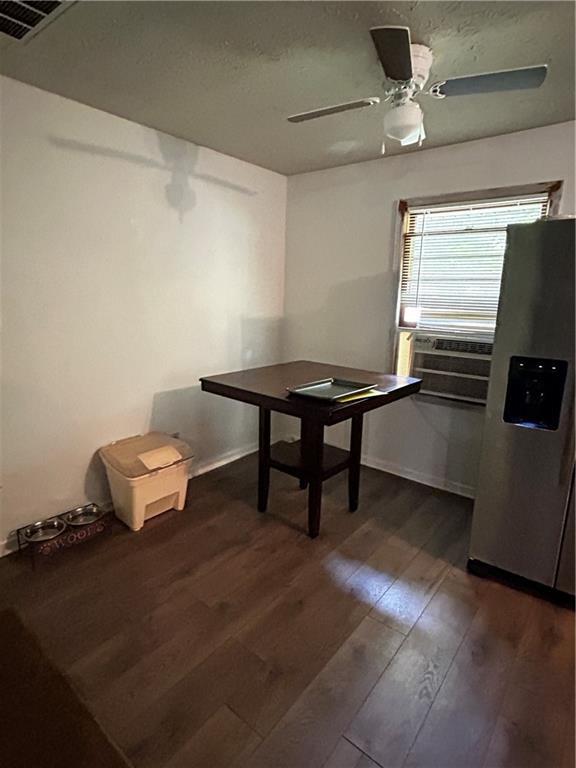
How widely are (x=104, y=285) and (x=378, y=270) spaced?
6.26 ft

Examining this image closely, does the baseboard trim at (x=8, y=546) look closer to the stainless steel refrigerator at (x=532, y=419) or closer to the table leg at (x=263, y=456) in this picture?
the table leg at (x=263, y=456)

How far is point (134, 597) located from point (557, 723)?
1.73 meters

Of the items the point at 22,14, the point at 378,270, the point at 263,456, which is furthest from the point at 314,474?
the point at 22,14

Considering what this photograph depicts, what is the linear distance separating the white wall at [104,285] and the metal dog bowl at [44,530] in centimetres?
7

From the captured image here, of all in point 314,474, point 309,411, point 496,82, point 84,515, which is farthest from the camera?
point 84,515

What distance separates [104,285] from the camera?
8.17ft

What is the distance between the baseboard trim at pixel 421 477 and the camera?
300 cm

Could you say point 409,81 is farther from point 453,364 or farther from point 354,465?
point 354,465

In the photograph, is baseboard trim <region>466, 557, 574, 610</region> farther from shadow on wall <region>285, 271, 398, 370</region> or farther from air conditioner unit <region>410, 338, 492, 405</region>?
shadow on wall <region>285, 271, 398, 370</region>

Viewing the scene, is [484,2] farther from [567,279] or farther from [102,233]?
[102,233]

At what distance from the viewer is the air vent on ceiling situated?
1.41 meters

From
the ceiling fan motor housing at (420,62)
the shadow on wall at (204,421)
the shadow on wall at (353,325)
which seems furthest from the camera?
Result: the shadow on wall at (353,325)

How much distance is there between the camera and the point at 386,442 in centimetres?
336

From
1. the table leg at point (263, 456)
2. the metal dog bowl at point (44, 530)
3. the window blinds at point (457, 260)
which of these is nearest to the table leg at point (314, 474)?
the table leg at point (263, 456)
